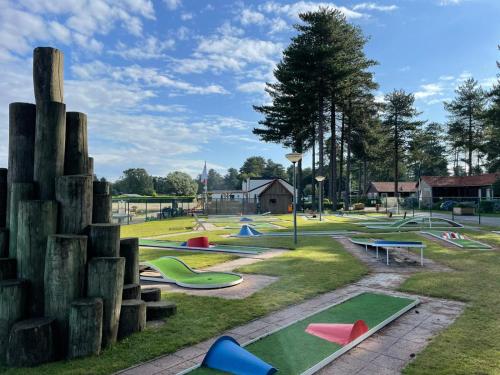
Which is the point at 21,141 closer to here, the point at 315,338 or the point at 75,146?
the point at 75,146

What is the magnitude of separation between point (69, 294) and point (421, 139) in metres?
54.8

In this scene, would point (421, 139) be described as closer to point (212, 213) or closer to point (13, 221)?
point (212, 213)

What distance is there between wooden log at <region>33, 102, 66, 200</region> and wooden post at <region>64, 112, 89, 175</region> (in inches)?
8.0

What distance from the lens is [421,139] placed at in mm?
51281

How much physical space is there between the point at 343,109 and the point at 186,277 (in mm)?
38125

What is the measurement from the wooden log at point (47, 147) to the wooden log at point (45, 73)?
0.44 feet

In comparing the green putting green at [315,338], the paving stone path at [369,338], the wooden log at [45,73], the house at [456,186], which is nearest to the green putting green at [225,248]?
the paving stone path at [369,338]

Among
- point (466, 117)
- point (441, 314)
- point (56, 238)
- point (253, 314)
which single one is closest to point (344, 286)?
point (441, 314)

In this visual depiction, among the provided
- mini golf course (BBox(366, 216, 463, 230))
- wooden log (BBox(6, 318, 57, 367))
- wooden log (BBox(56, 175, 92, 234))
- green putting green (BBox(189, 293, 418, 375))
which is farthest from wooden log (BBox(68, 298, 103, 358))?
mini golf course (BBox(366, 216, 463, 230))

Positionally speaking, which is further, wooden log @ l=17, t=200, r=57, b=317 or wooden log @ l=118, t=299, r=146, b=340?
wooden log @ l=118, t=299, r=146, b=340

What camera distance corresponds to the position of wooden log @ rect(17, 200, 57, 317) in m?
4.29

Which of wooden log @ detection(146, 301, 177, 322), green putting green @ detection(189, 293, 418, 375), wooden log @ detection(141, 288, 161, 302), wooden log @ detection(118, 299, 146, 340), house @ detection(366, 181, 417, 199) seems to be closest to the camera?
green putting green @ detection(189, 293, 418, 375)

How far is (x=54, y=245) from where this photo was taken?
4129 millimetres

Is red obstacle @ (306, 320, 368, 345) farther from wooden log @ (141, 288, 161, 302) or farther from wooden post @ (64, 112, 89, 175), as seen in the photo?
wooden post @ (64, 112, 89, 175)
